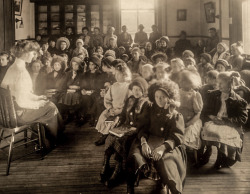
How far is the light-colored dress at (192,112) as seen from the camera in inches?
144

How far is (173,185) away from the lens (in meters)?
2.86

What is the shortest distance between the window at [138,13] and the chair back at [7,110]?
8611 mm

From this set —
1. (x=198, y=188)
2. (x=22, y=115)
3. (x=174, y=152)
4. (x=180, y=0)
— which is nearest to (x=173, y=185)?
(x=174, y=152)

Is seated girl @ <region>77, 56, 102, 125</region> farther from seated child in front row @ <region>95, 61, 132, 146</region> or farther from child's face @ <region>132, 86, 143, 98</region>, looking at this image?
child's face @ <region>132, 86, 143, 98</region>

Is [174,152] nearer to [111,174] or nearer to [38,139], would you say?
[111,174]

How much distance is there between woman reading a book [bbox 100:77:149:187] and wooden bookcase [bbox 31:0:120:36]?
9185 millimetres

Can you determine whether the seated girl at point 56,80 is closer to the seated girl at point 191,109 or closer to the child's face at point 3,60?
the child's face at point 3,60

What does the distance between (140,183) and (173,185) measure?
65 cm

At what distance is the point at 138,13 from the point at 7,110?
8820 millimetres

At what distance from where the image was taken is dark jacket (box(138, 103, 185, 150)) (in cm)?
302

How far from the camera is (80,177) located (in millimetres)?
3592

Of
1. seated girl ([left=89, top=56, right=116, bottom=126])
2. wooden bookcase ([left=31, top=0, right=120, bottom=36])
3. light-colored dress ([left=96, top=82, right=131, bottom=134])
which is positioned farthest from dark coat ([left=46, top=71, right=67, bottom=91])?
wooden bookcase ([left=31, top=0, right=120, bottom=36])

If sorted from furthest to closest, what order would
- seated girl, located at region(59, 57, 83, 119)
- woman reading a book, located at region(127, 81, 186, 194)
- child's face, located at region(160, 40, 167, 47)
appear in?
child's face, located at region(160, 40, 167, 47)
seated girl, located at region(59, 57, 83, 119)
woman reading a book, located at region(127, 81, 186, 194)

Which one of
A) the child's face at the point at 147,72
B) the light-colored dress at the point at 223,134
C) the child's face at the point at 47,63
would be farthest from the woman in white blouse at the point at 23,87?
the child's face at the point at 47,63
